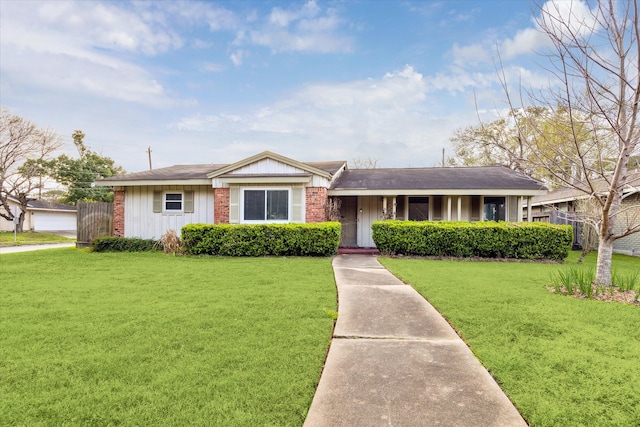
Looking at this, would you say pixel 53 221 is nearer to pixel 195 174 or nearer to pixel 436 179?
pixel 195 174

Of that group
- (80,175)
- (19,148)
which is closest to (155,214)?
(19,148)

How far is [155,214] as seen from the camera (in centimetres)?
1417

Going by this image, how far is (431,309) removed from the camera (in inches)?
196

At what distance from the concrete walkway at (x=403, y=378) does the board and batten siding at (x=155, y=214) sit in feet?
34.8

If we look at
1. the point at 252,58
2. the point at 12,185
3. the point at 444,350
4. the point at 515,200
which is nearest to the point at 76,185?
the point at 12,185

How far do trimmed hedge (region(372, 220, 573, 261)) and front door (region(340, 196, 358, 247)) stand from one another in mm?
3582

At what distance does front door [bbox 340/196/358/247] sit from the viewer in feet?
50.2

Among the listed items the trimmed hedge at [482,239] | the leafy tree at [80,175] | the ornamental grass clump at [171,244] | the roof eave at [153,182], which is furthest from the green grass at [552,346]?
the leafy tree at [80,175]

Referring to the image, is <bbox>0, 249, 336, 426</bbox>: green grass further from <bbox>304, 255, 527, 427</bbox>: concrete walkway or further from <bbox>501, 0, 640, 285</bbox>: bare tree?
<bbox>501, 0, 640, 285</bbox>: bare tree

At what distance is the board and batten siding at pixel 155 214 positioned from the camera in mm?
14023

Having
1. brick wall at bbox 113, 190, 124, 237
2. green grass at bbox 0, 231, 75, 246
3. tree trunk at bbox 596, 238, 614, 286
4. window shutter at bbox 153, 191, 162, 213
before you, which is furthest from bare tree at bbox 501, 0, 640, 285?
green grass at bbox 0, 231, 75, 246

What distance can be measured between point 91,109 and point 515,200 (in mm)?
21226

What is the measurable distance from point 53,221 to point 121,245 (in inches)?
1237

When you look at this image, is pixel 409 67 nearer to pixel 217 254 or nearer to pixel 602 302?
pixel 217 254
